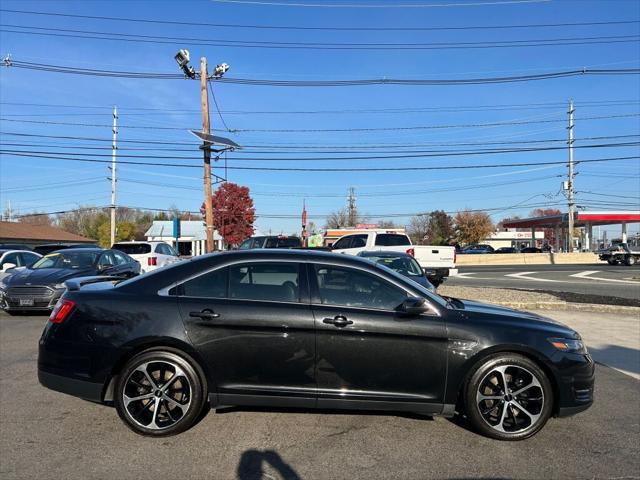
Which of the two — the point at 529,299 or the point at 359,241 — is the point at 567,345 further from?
the point at 359,241

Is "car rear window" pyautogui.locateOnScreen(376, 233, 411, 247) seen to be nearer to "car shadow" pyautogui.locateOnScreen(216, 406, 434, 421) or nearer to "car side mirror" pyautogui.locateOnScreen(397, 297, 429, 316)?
"car shadow" pyautogui.locateOnScreen(216, 406, 434, 421)

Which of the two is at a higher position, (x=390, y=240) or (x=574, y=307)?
(x=390, y=240)

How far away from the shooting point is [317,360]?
164 inches

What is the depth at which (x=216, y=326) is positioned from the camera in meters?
4.22

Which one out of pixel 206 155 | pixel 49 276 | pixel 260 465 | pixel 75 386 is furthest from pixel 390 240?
pixel 260 465

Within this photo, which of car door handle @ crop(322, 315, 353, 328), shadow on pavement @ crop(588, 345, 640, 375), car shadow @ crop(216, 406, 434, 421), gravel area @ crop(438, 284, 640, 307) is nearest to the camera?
car door handle @ crop(322, 315, 353, 328)

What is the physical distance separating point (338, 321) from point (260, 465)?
1275 mm

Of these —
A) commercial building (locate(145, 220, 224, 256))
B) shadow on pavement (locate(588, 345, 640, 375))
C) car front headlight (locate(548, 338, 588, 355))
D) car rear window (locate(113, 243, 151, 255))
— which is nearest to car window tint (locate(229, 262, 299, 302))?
car front headlight (locate(548, 338, 588, 355))

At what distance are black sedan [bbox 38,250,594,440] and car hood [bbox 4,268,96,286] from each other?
7123 millimetres

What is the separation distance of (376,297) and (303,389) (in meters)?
1.02

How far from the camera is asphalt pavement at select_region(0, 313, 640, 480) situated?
11.9ft

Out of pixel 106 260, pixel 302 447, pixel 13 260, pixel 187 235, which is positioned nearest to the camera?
pixel 302 447

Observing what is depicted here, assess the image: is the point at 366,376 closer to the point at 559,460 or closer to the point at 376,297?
the point at 376,297

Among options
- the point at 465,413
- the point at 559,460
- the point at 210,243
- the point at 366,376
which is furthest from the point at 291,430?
the point at 210,243
